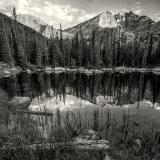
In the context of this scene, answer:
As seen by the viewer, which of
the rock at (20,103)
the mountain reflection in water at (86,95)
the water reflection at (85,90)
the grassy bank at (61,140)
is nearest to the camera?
the grassy bank at (61,140)

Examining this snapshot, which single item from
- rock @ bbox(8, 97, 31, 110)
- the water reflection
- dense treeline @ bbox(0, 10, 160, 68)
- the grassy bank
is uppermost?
dense treeline @ bbox(0, 10, 160, 68)

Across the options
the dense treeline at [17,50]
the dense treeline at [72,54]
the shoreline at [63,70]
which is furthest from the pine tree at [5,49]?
the dense treeline at [72,54]

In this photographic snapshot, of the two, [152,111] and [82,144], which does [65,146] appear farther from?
[152,111]

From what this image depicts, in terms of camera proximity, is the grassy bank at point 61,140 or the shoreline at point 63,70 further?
the shoreline at point 63,70

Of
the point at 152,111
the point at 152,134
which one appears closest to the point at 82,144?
the point at 152,134

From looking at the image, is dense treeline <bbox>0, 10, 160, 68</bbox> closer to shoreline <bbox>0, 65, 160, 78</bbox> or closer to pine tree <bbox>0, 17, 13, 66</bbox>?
shoreline <bbox>0, 65, 160, 78</bbox>

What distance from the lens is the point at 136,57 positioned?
91625mm

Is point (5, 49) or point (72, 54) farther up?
point (5, 49)

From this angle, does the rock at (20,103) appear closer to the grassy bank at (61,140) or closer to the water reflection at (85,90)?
the water reflection at (85,90)

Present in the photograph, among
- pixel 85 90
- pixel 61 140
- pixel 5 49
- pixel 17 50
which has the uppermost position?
pixel 17 50

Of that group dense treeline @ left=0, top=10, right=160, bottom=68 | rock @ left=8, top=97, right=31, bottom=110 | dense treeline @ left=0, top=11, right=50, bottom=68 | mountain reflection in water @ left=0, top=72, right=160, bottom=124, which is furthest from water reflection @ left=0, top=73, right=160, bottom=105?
dense treeline @ left=0, top=10, right=160, bottom=68

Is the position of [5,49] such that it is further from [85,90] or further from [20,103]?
[20,103]

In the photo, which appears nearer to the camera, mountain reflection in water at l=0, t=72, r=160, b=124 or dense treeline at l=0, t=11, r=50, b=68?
mountain reflection in water at l=0, t=72, r=160, b=124

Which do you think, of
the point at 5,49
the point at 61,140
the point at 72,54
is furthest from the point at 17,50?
the point at 61,140
